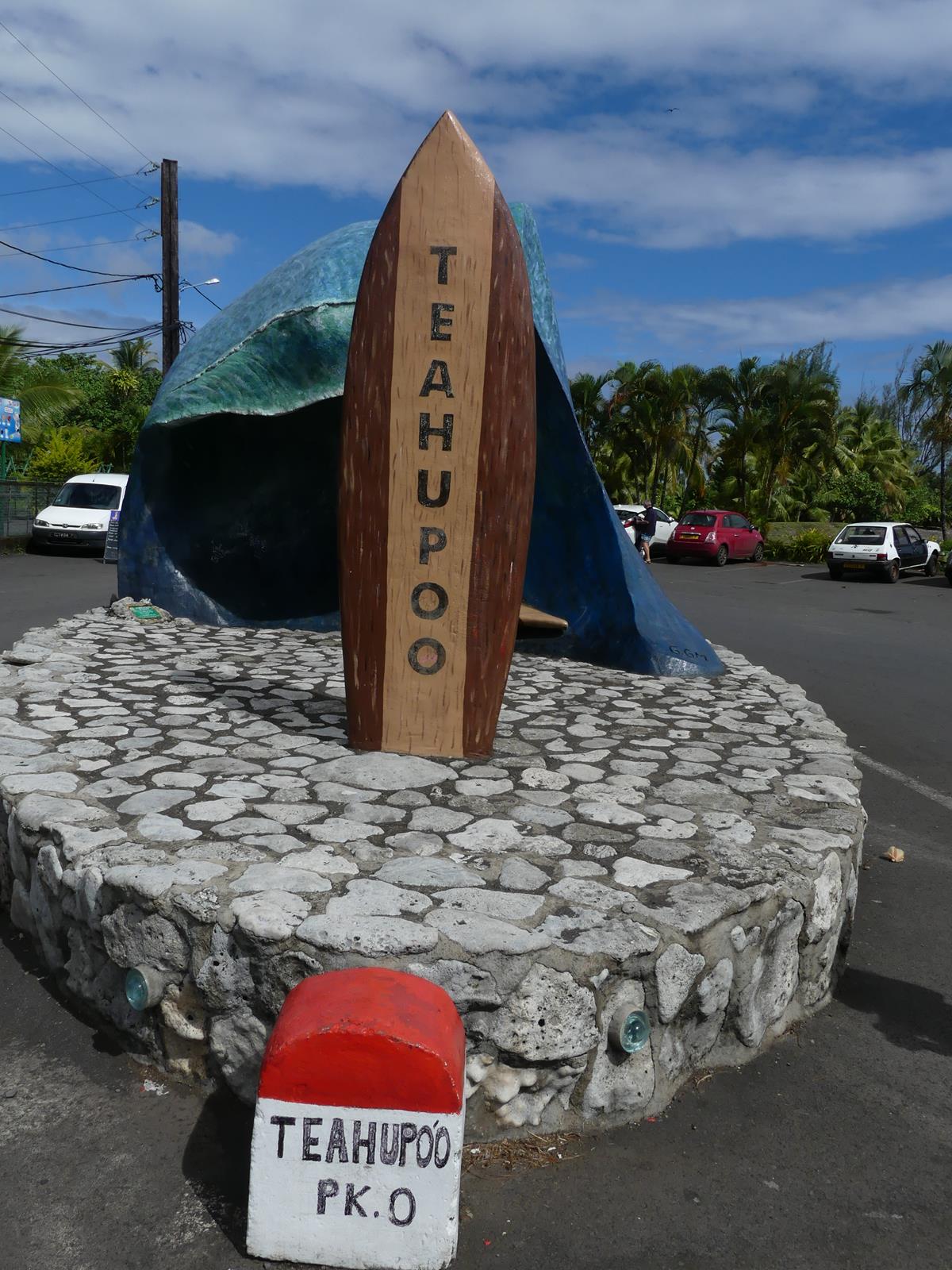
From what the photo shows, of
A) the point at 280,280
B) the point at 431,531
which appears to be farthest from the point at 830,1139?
the point at 280,280

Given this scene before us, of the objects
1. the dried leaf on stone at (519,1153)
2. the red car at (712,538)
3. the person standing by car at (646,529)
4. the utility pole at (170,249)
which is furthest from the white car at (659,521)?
the dried leaf on stone at (519,1153)

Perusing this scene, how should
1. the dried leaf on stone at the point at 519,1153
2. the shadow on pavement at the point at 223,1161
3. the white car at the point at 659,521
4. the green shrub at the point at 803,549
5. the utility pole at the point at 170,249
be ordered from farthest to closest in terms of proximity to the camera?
the green shrub at the point at 803,549 → the white car at the point at 659,521 → the utility pole at the point at 170,249 → the dried leaf on stone at the point at 519,1153 → the shadow on pavement at the point at 223,1161

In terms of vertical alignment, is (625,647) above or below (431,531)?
below

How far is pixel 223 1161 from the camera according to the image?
2662mm

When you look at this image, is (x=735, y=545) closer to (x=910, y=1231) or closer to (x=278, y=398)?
(x=278, y=398)

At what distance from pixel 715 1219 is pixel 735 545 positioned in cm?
2392

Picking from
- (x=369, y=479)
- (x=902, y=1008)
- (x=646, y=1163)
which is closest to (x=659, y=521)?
(x=369, y=479)

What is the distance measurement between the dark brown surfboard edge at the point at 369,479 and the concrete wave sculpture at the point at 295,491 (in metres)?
2.82

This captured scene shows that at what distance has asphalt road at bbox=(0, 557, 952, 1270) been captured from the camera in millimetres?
2406

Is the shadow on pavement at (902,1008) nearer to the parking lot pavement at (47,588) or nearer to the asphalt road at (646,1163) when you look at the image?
the asphalt road at (646,1163)

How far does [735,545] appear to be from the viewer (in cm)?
2548

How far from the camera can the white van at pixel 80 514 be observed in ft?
66.0

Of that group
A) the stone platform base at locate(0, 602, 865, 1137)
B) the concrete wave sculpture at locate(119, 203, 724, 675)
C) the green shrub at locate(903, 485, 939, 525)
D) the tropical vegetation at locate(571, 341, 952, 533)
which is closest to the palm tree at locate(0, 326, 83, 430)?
the tropical vegetation at locate(571, 341, 952, 533)

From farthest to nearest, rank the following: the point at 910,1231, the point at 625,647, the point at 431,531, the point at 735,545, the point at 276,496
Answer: the point at 735,545 → the point at 276,496 → the point at 625,647 → the point at 431,531 → the point at 910,1231
